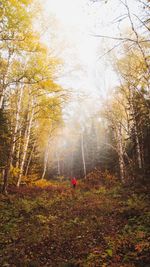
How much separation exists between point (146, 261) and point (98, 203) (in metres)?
6.18

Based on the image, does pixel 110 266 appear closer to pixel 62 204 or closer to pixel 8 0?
pixel 62 204

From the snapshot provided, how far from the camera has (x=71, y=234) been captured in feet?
23.8

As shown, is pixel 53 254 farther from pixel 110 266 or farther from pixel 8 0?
pixel 8 0

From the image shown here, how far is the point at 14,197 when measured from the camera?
10930 millimetres

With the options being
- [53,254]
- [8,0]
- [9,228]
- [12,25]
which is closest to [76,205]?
[9,228]

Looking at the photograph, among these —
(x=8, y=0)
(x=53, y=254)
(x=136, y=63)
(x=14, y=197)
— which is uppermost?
(x=136, y=63)

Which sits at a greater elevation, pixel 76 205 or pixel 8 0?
pixel 8 0

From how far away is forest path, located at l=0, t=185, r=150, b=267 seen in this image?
552cm

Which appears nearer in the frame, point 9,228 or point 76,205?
point 9,228

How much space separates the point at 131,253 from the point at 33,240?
9.72 ft

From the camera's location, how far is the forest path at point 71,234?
18.1ft

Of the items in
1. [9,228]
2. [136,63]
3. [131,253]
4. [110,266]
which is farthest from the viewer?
[136,63]

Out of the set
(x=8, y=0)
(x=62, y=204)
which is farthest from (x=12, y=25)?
(x=62, y=204)

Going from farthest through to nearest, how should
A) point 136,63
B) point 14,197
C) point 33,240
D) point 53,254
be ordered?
point 136,63, point 14,197, point 33,240, point 53,254
